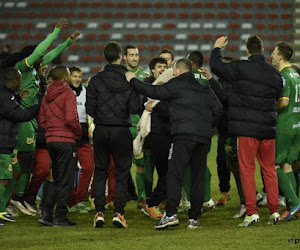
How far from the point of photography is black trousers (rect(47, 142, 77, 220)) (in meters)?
7.49

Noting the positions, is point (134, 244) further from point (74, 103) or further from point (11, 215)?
point (11, 215)

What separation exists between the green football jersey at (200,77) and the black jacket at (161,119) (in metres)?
0.65

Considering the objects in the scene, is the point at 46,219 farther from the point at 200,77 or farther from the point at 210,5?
the point at 210,5

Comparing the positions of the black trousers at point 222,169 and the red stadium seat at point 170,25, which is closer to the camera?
the black trousers at point 222,169

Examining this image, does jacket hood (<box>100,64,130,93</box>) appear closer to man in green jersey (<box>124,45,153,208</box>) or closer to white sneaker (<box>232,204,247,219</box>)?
man in green jersey (<box>124,45,153,208</box>)

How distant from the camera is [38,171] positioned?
848 centimetres

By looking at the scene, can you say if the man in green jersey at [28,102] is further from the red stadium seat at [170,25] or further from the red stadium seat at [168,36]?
the red stadium seat at [170,25]

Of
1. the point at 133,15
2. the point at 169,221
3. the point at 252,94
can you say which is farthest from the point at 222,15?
the point at 169,221

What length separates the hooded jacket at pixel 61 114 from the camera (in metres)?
7.46

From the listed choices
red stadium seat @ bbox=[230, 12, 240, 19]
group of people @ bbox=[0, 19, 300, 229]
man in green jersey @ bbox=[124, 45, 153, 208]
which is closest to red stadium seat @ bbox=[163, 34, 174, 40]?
red stadium seat @ bbox=[230, 12, 240, 19]

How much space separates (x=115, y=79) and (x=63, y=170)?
3.86 ft

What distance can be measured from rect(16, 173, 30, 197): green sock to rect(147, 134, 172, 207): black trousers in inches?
63.7

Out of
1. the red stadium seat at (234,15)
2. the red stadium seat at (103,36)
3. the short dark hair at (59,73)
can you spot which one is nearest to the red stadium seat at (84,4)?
the red stadium seat at (103,36)

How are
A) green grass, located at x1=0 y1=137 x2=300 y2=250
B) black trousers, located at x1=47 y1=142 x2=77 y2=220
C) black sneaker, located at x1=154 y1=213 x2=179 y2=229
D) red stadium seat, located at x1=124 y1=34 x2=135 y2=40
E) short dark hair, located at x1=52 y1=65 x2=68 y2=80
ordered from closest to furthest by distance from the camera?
Result: green grass, located at x1=0 y1=137 x2=300 y2=250
black sneaker, located at x1=154 y1=213 x2=179 y2=229
black trousers, located at x1=47 y1=142 x2=77 y2=220
short dark hair, located at x1=52 y1=65 x2=68 y2=80
red stadium seat, located at x1=124 y1=34 x2=135 y2=40
